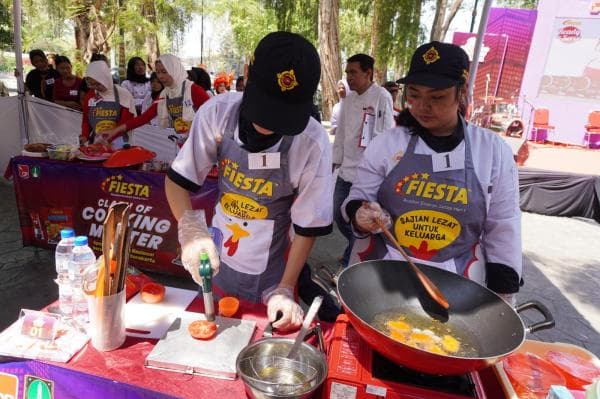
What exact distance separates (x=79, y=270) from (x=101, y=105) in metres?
3.31

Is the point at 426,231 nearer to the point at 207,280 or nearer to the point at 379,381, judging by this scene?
the point at 379,381

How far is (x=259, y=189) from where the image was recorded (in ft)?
4.99

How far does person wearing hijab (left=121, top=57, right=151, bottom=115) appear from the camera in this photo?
6.62m

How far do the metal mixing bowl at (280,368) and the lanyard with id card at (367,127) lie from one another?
2.84 m

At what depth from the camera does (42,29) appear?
745 inches

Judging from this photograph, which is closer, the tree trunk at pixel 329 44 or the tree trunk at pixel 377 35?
the tree trunk at pixel 329 44

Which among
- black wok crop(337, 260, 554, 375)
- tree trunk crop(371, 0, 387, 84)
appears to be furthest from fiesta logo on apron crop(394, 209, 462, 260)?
tree trunk crop(371, 0, 387, 84)

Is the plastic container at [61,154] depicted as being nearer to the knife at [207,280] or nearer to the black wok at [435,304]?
the knife at [207,280]

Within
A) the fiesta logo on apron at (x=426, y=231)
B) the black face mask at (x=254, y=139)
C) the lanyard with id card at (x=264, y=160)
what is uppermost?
the black face mask at (x=254, y=139)

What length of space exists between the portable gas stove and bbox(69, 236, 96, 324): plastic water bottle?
2.73 feet

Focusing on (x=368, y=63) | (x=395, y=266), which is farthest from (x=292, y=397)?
(x=368, y=63)

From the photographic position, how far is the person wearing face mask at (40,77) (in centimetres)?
687

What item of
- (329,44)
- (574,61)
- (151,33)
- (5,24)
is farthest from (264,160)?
(5,24)

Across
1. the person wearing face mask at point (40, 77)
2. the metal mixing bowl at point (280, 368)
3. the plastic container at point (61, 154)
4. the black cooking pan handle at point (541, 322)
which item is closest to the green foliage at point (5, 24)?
the person wearing face mask at point (40, 77)
